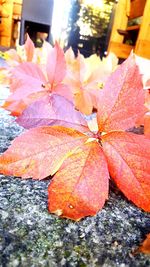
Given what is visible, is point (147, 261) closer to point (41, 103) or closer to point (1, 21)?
point (41, 103)

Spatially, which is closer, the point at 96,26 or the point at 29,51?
the point at 29,51

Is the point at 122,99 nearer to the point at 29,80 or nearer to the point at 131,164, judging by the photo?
the point at 131,164

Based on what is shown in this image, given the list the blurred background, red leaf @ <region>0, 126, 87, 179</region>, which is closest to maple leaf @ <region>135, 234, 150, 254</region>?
red leaf @ <region>0, 126, 87, 179</region>

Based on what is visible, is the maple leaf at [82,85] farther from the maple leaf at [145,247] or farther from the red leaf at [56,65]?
the maple leaf at [145,247]

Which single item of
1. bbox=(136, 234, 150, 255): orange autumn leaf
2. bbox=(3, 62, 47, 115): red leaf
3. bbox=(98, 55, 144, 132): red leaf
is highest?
bbox=(98, 55, 144, 132): red leaf

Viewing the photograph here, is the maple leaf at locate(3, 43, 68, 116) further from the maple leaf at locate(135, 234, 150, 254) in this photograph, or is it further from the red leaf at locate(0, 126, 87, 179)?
the maple leaf at locate(135, 234, 150, 254)

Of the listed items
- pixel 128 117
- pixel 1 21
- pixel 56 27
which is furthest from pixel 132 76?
pixel 1 21

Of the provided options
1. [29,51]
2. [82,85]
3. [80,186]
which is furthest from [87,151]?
[29,51]
